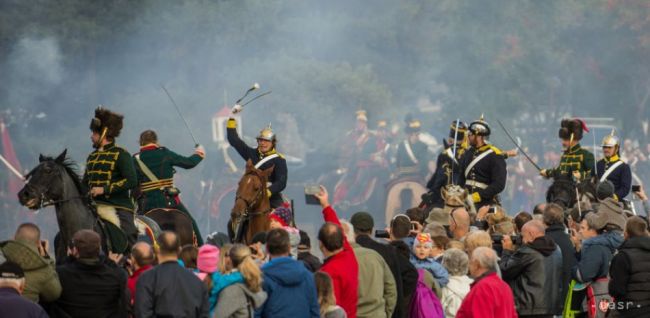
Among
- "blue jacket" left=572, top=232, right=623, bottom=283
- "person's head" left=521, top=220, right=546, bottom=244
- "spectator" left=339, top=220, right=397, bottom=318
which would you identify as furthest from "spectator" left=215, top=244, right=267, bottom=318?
"blue jacket" left=572, top=232, right=623, bottom=283

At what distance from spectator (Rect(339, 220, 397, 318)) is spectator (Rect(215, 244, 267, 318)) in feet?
4.44

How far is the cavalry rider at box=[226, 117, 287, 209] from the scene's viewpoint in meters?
15.8

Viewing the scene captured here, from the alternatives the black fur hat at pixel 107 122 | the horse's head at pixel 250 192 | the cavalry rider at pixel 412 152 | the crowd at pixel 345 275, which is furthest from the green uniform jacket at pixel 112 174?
the cavalry rider at pixel 412 152

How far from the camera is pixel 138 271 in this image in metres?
10.2

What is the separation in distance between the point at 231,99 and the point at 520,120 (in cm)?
948

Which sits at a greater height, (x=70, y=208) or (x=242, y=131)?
(x=242, y=131)

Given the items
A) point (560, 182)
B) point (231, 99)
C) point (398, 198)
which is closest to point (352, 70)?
point (231, 99)

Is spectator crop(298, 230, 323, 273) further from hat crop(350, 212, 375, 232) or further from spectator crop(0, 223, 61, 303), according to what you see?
spectator crop(0, 223, 61, 303)

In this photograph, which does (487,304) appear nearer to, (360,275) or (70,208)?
(360,275)

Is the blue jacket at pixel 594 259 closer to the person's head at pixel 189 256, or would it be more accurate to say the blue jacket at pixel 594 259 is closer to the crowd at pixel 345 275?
the crowd at pixel 345 275

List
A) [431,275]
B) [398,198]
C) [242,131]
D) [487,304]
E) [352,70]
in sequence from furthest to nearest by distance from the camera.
A: [352,70], [242,131], [398,198], [431,275], [487,304]

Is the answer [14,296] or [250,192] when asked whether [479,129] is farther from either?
[14,296]

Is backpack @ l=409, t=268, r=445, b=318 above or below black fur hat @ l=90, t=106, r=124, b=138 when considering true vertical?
below

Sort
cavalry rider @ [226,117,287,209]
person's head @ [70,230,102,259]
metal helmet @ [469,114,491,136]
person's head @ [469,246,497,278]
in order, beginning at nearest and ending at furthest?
person's head @ [70,230,102,259], person's head @ [469,246,497,278], cavalry rider @ [226,117,287,209], metal helmet @ [469,114,491,136]
